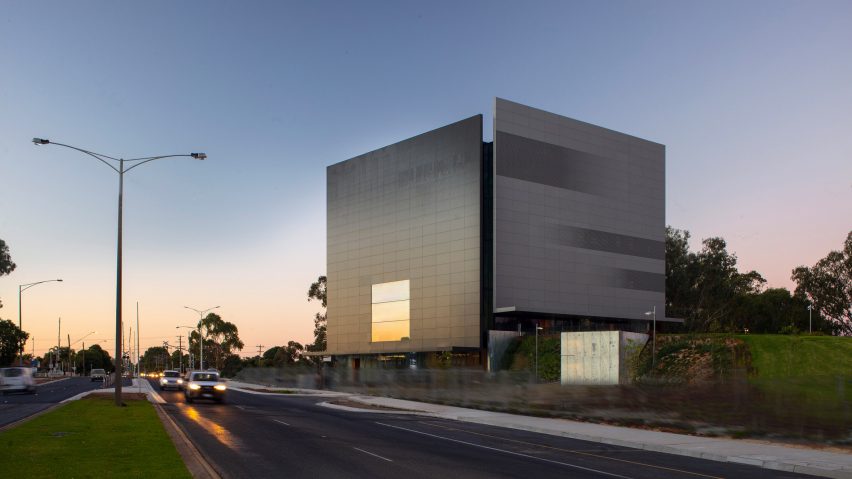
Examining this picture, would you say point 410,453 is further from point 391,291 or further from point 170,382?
point 391,291

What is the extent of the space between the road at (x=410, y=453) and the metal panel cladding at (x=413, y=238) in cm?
4442

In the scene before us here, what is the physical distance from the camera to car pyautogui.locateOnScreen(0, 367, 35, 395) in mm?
53500

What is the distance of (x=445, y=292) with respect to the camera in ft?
254

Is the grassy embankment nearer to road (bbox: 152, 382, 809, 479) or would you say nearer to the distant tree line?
road (bbox: 152, 382, 809, 479)

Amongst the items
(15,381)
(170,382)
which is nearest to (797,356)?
(170,382)

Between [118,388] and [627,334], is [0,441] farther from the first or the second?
[627,334]

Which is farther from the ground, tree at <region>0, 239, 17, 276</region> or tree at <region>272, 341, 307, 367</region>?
tree at <region>0, 239, 17, 276</region>

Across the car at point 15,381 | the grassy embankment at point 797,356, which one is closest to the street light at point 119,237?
the car at point 15,381

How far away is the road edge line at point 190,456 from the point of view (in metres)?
15.2

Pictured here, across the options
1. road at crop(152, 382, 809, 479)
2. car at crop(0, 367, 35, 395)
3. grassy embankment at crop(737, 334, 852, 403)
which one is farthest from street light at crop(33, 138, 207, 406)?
grassy embankment at crop(737, 334, 852, 403)

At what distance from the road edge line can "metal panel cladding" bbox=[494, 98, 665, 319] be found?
170 ft

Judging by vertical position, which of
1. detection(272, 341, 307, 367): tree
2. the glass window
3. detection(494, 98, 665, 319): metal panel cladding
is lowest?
detection(272, 341, 307, 367): tree

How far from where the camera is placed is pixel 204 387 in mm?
42969

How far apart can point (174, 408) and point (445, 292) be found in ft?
138
